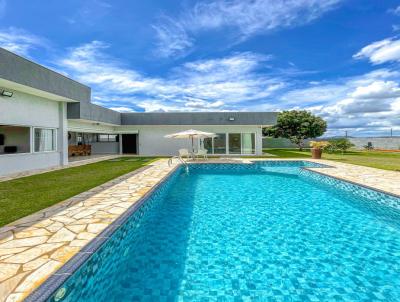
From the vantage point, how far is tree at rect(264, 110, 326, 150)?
2866 cm

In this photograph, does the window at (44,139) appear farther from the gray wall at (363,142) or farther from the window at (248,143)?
Answer: the gray wall at (363,142)

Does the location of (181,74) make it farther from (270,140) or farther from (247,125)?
(270,140)

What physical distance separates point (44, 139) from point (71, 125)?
132 inches

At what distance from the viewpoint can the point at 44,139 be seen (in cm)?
1219

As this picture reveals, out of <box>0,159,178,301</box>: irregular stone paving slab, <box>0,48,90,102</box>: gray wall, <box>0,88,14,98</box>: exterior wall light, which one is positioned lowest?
<box>0,159,178,301</box>: irregular stone paving slab

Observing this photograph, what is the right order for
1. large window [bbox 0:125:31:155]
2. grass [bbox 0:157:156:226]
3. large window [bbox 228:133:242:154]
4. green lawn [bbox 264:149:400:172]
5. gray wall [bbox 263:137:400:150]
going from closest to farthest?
grass [bbox 0:157:156:226], large window [bbox 0:125:31:155], green lawn [bbox 264:149:400:172], large window [bbox 228:133:242:154], gray wall [bbox 263:137:400:150]

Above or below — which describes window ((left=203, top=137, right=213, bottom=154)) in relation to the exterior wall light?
below

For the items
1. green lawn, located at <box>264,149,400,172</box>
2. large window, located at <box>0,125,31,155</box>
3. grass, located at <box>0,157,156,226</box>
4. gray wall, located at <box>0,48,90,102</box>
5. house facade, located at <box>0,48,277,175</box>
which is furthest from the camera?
green lawn, located at <box>264,149,400,172</box>

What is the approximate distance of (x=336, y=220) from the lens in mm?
5531

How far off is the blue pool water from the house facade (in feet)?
25.2

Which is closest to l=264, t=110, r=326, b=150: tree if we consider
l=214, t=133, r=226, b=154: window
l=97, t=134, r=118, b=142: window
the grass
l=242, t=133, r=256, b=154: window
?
l=242, t=133, r=256, b=154: window

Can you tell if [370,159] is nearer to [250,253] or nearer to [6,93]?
[250,253]

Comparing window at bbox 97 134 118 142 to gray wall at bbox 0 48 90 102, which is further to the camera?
window at bbox 97 134 118 142

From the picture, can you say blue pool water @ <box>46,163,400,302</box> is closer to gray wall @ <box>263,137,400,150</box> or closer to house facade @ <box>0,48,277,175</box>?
house facade @ <box>0,48,277,175</box>
